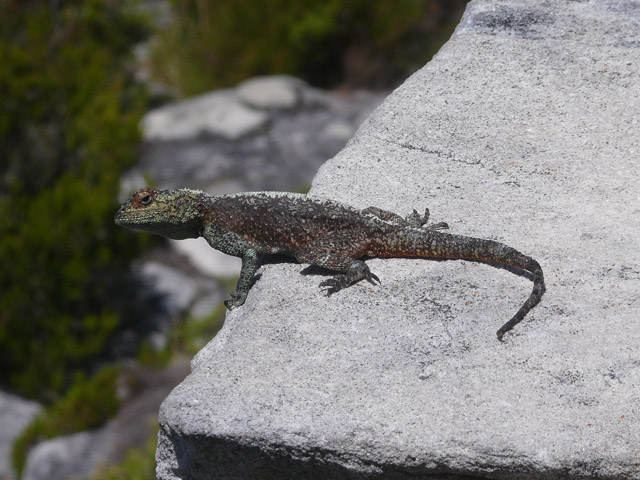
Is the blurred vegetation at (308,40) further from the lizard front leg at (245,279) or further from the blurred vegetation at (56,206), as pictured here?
the lizard front leg at (245,279)

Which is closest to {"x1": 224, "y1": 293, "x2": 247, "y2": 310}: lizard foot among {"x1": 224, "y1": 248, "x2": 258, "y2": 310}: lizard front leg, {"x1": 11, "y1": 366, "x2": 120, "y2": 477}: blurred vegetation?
{"x1": 224, "y1": 248, "x2": 258, "y2": 310}: lizard front leg

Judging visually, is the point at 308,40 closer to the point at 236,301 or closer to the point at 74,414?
the point at 74,414

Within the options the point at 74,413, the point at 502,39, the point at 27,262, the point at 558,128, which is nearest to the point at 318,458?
the point at 558,128

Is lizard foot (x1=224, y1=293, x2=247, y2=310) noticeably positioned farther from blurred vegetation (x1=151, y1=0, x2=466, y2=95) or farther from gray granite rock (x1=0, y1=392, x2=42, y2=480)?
blurred vegetation (x1=151, y1=0, x2=466, y2=95)

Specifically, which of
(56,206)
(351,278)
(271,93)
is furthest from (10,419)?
(271,93)

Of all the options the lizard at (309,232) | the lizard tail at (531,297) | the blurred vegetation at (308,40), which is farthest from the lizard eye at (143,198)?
the blurred vegetation at (308,40)

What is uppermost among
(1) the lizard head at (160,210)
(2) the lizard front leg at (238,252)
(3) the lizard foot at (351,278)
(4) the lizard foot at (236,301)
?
(3) the lizard foot at (351,278)

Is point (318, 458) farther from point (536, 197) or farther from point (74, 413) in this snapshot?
point (74, 413)
